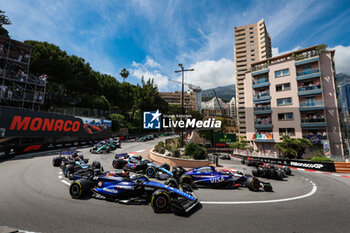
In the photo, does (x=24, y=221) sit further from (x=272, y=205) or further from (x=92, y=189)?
(x=272, y=205)

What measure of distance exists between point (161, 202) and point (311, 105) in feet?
111

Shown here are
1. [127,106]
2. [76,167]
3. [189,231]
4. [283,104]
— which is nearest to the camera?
[189,231]

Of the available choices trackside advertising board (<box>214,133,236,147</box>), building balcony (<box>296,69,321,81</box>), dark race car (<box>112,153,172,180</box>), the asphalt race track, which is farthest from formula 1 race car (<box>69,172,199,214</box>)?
trackside advertising board (<box>214,133,236,147</box>)

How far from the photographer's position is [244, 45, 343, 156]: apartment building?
86.5 ft

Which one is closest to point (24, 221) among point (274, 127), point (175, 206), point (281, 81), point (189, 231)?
point (175, 206)

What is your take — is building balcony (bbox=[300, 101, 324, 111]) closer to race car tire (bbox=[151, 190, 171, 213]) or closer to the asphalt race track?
the asphalt race track

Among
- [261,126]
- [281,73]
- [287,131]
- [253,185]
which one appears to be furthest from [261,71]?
[253,185]

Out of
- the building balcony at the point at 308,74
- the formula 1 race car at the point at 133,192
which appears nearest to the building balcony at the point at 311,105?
the building balcony at the point at 308,74

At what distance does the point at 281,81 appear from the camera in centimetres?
3136

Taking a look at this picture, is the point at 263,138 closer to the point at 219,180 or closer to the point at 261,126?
the point at 261,126

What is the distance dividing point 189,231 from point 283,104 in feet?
112

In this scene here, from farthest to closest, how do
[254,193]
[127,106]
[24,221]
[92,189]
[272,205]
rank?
[127,106], [254,193], [92,189], [272,205], [24,221]

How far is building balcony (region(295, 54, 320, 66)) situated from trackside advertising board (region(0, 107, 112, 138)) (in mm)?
42200

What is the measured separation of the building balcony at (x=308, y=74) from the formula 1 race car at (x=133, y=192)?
111 feet
